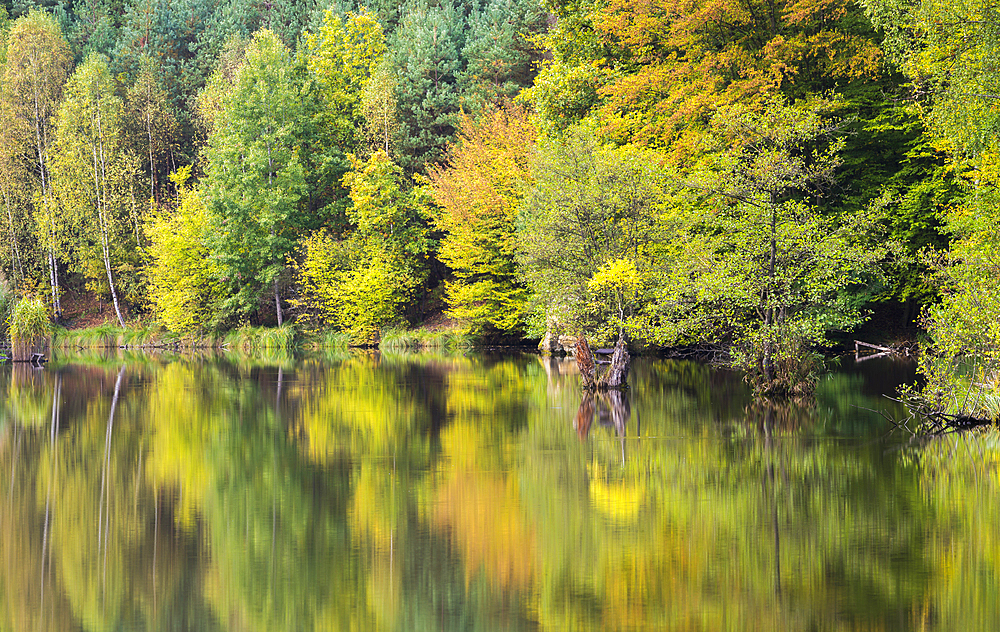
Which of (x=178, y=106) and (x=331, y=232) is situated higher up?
(x=178, y=106)

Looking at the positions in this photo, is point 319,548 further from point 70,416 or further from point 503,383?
point 503,383

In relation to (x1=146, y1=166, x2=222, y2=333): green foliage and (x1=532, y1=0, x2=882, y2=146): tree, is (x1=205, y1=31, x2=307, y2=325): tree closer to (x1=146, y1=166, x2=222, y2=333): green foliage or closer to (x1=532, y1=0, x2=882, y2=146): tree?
(x1=146, y1=166, x2=222, y2=333): green foliage

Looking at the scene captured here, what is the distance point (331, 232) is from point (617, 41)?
2198cm

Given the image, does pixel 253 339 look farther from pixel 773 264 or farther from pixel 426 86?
pixel 773 264

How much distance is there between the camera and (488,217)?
41.4 m

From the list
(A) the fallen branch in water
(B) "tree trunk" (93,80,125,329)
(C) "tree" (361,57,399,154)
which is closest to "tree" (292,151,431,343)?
(C) "tree" (361,57,399,154)

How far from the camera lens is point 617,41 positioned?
32875 millimetres

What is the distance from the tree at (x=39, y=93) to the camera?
174 feet

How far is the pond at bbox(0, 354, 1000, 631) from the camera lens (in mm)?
6781

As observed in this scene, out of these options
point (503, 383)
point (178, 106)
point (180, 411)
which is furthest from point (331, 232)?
point (180, 411)

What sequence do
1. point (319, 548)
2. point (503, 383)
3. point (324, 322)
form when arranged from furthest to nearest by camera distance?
point (324, 322)
point (503, 383)
point (319, 548)

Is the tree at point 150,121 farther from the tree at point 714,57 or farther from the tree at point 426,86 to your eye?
the tree at point 714,57

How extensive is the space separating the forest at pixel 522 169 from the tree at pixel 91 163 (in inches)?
5.9

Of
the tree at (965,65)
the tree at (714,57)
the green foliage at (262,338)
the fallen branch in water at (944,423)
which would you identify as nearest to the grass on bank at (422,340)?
the green foliage at (262,338)
